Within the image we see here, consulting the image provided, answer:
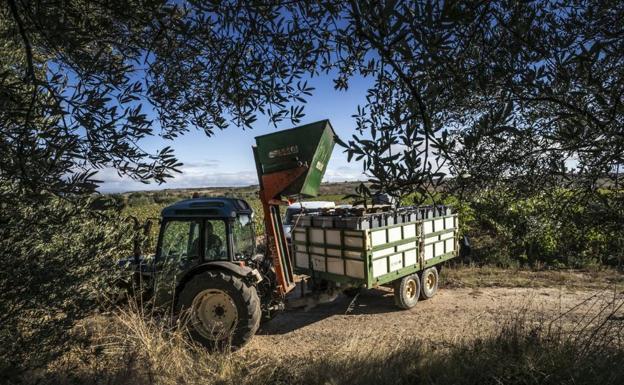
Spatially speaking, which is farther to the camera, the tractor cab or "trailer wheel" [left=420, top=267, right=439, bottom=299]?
"trailer wheel" [left=420, top=267, right=439, bottom=299]

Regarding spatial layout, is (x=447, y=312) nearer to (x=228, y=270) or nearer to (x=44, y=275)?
(x=228, y=270)

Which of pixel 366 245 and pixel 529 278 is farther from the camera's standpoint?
pixel 529 278

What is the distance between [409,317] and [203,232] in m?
4.16

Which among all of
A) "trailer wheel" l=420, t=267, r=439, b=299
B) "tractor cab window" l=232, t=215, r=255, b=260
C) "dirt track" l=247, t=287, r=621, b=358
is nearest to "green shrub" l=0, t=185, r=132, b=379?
"tractor cab window" l=232, t=215, r=255, b=260

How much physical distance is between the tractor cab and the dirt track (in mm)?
1605

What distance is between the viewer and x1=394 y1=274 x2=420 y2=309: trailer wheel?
822 cm

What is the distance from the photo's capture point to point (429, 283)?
371 inches

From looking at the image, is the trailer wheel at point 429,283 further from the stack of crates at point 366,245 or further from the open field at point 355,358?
the open field at point 355,358

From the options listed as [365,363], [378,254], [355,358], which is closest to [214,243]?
[378,254]

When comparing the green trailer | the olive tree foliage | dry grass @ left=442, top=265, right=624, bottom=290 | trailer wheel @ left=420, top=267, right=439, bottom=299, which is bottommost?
dry grass @ left=442, top=265, right=624, bottom=290

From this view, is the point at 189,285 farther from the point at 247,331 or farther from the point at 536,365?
the point at 536,365

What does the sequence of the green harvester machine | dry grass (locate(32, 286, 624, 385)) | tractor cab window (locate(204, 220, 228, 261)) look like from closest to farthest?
dry grass (locate(32, 286, 624, 385))
the green harvester machine
tractor cab window (locate(204, 220, 228, 261))

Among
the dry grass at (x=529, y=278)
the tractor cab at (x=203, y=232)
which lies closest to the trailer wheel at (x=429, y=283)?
the dry grass at (x=529, y=278)

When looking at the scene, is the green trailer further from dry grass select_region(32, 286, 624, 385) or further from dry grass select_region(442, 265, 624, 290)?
dry grass select_region(32, 286, 624, 385)
